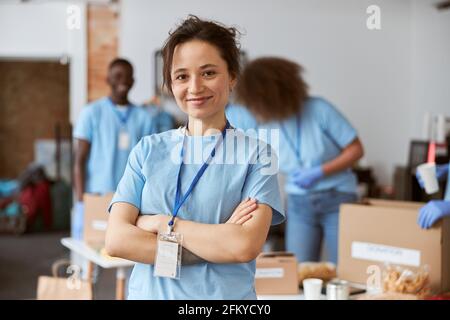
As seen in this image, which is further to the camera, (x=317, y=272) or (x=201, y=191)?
(x=317, y=272)

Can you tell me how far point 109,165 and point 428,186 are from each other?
137cm

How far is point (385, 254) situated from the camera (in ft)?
6.54

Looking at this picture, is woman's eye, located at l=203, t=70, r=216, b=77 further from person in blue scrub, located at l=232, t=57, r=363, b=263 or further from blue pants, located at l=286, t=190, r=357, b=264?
blue pants, located at l=286, t=190, r=357, b=264

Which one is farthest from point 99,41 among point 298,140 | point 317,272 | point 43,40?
point 317,272

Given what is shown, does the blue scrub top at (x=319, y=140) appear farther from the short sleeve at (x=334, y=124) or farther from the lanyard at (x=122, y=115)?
the lanyard at (x=122, y=115)

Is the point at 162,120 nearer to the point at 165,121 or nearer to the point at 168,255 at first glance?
the point at 165,121

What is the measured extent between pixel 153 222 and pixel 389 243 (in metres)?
1.02

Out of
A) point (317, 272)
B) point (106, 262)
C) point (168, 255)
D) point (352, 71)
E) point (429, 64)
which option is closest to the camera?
point (168, 255)

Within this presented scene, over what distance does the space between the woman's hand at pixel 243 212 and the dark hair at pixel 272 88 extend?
1.23 meters

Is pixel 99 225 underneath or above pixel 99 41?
underneath

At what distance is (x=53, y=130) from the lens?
9641 millimetres

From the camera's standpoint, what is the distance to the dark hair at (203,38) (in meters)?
1.20

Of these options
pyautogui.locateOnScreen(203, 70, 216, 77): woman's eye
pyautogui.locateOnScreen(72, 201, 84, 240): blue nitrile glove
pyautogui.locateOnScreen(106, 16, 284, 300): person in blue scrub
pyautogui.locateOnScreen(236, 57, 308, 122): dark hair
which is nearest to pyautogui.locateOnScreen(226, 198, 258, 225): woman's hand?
pyautogui.locateOnScreen(106, 16, 284, 300): person in blue scrub

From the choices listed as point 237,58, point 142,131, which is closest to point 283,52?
point 142,131
